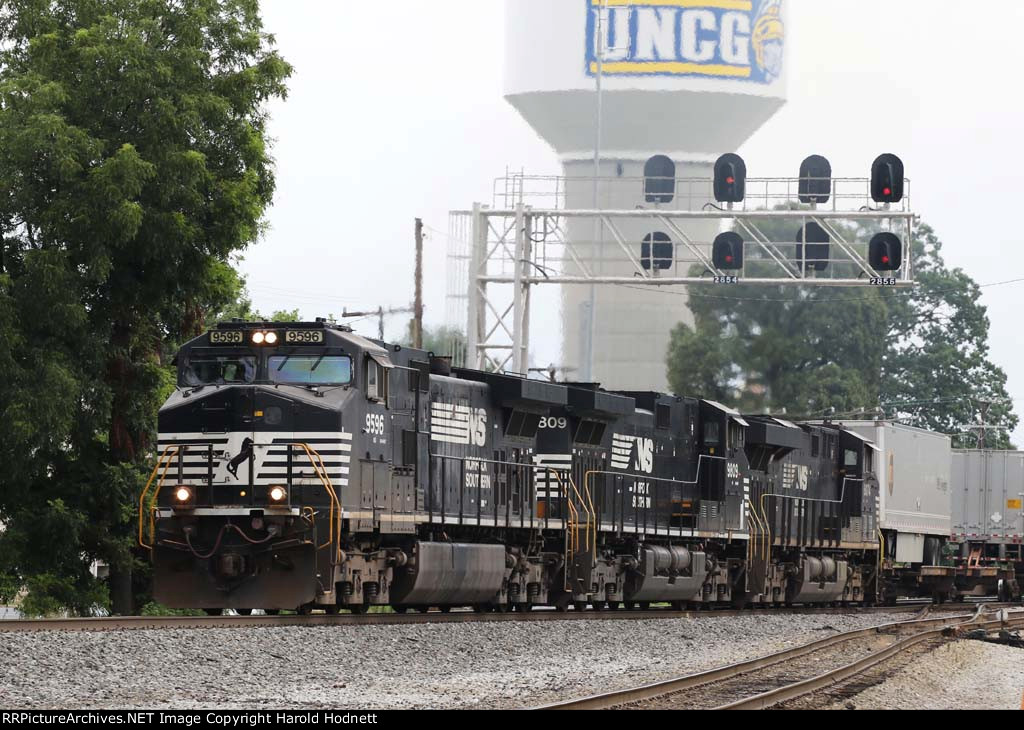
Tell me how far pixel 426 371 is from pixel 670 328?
202ft

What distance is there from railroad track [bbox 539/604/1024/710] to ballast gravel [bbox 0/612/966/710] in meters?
0.61

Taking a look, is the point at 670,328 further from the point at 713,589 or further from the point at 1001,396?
the point at 713,589

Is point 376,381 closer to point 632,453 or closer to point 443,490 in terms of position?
point 443,490

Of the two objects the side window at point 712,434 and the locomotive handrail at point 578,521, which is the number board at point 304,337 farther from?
the side window at point 712,434

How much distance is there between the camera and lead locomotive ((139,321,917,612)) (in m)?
19.6

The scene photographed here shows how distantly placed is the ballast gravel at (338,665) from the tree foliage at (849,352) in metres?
44.3

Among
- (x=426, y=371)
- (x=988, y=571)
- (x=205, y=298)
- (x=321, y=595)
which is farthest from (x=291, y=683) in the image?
(x=988, y=571)

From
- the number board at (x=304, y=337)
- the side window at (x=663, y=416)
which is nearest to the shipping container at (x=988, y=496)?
the side window at (x=663, y=416)

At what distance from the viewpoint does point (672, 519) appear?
29203 millimetres

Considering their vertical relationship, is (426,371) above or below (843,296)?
below

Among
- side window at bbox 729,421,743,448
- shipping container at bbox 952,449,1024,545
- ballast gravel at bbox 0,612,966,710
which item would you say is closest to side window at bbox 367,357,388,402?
ballast gravel at bbox 0,612,966,710

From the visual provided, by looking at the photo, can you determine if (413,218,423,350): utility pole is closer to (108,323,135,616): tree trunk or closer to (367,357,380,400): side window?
(108,323,135,616): tree trunk

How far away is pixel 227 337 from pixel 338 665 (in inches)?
217

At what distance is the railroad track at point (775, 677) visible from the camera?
14.0m
